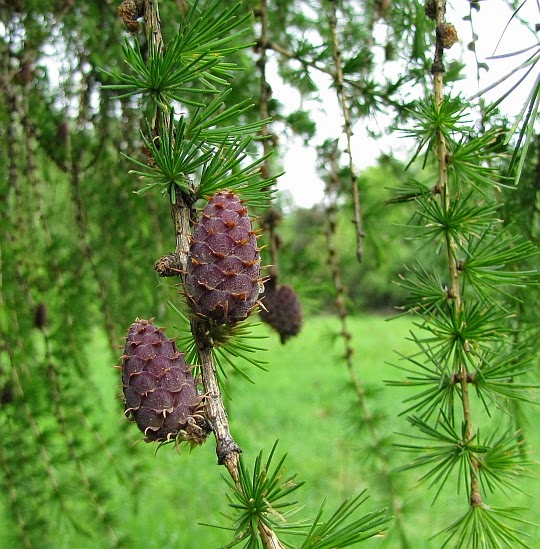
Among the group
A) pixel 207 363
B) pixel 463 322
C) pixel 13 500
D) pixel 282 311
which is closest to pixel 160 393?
pixel 207 363

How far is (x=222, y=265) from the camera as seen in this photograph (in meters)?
0.61

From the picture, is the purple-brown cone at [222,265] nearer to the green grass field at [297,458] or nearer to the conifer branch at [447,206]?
the conifer branch at [447,206]

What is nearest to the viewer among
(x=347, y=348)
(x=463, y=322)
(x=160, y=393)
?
(x=160, y=393)

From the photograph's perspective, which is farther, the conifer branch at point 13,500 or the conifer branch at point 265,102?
the conifer branch at point 13,500

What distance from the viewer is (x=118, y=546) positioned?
1.54 metres

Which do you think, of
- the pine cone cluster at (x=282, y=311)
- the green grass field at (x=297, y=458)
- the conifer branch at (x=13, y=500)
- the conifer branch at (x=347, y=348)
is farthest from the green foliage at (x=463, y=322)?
the conifer branch at (x=13, y=500)

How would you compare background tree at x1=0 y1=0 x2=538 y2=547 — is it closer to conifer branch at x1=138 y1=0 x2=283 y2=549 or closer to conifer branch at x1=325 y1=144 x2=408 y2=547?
conifer branch at x1=325 y1=144 x2=408 y2=547

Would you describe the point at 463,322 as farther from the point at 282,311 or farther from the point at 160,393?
the point at 282,311

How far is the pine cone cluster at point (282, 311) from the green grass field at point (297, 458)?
31 cm

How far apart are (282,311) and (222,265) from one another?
653 mm

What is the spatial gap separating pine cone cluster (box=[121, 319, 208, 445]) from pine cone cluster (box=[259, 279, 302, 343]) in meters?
0.61

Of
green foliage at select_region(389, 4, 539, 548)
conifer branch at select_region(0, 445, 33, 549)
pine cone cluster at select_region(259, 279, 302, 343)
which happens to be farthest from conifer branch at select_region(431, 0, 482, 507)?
conifer branch at select_region(0, 445, 33, 549)

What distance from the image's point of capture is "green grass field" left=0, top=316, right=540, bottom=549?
1.80 metres

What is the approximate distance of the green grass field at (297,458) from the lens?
1804 millimetres
